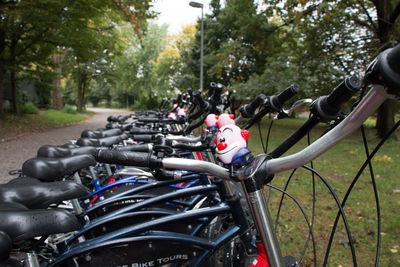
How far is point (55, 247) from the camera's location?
5.03 ft

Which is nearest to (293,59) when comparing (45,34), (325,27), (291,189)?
(325,27)

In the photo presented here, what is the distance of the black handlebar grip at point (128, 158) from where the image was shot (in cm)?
112

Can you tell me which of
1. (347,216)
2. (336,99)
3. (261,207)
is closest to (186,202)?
(261,207)

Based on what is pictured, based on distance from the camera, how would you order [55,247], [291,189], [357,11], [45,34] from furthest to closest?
1. [45,34]
2. [357,11]
3. [291,189]
4. [55,247]

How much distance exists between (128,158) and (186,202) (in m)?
0.91

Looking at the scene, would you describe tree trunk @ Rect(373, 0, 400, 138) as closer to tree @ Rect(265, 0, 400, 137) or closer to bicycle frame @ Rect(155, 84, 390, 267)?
tree @ Rect(265, 0, 400, 137)

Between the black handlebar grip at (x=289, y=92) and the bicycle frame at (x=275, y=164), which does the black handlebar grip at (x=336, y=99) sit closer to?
the bicycle frame at (x=275, y=164)

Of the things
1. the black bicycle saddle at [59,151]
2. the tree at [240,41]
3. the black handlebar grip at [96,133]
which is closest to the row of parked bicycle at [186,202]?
the black bicycle saddle at [59,151]

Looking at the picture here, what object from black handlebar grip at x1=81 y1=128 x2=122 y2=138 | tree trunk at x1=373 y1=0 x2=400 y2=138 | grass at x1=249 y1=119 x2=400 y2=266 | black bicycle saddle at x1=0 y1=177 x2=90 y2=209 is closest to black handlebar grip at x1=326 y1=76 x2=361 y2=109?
grass at x1=249 y1=119 x2=400 y2=266

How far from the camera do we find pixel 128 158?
119 cm

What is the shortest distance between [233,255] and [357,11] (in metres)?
11.5

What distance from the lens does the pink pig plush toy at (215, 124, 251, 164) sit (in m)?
0.95

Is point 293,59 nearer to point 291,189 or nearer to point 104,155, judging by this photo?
point 291,189

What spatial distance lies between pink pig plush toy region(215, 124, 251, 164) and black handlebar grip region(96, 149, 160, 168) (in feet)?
0.91
